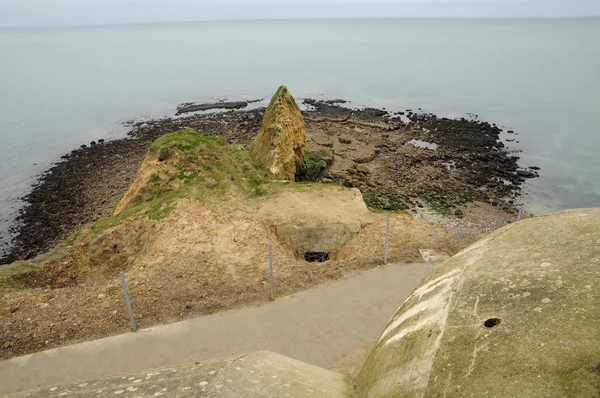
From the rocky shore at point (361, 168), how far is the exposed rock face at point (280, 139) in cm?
540

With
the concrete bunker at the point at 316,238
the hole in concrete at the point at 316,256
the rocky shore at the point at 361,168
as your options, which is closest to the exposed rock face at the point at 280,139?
the rocky shore at the point at 361,168

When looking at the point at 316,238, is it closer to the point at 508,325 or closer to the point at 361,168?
the point at 508,325

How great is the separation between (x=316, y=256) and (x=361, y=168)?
63.2ft

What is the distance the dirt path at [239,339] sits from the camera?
1015 centimetres

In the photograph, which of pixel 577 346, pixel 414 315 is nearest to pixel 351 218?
pixel 414 315

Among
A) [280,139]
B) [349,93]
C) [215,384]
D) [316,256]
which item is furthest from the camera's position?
[349,93]

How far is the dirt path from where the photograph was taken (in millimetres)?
10148

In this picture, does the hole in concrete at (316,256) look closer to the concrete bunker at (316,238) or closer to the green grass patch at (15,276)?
the concrete bunker at (316,238)

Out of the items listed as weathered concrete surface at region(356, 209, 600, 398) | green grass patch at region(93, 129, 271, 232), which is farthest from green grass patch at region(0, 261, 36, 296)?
weathered concrete surface at region(356, 209, 600, 398)

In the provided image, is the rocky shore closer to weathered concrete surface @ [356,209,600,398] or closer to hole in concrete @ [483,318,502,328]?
weathered concrete surface @ [356,209,600,398]

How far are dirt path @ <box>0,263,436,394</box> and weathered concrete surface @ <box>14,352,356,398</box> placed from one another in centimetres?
403

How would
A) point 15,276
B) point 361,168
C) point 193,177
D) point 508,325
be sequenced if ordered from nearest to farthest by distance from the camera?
1. point 508,325
2. point 15,276
3. point 193,177
4. point 361,168

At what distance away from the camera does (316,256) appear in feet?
56.4

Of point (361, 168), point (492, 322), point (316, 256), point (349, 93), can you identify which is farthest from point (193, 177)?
point (349, 93)
